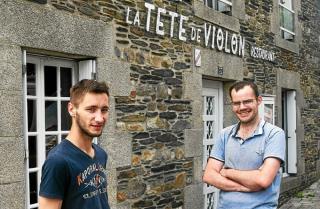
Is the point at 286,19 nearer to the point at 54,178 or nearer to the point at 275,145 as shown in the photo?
the point at 275,145

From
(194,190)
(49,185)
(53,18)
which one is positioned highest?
(53,18)

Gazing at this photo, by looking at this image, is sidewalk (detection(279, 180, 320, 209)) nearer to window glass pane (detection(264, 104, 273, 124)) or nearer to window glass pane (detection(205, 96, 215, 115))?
window glass pane (detection(264, 104, 273, 124))

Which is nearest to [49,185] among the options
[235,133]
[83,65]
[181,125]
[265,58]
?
Answer: [235,133]

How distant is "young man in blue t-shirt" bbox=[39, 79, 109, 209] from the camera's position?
2.15 meters

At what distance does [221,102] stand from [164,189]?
240 centimetres

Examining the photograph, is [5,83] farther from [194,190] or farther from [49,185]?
[194,190]

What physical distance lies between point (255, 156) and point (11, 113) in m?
2.08

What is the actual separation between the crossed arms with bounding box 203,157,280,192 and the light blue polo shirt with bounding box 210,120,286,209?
1.4 inches

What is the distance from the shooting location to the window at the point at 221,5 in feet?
25.0

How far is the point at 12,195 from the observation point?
386 cm

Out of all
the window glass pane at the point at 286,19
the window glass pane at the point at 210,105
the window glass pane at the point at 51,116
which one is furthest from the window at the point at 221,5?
the window glass pane at the point at 51,116

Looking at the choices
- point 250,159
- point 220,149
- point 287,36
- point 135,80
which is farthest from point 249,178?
point 287,36

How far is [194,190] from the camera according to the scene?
652cm

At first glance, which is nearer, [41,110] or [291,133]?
[41,110]
